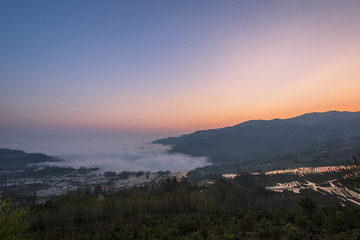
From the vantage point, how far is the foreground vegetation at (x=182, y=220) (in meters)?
12.6

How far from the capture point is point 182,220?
18141mm

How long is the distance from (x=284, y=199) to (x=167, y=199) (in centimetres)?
4981

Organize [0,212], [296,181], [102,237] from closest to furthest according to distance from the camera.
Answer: [0,212] → [102,237] → [296,181]

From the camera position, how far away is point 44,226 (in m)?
23.0

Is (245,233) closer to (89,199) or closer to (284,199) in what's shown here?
(89,199)

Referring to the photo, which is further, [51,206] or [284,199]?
[284,199]

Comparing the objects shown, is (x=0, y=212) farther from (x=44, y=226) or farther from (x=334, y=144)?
Result: (x=334, y=144)

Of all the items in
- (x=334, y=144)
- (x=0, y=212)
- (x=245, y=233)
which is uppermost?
(x=0, y=212)

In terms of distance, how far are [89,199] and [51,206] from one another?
6321mm

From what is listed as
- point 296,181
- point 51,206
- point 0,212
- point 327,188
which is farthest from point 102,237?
point 296,181

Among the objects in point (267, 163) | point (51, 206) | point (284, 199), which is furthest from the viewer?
point (267, 163)

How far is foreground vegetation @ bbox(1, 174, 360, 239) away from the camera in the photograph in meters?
12.6

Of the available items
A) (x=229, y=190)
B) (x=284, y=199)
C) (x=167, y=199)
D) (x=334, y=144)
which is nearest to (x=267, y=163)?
(x=334, y=144)

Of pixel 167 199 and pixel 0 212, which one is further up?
pixel 0 212
